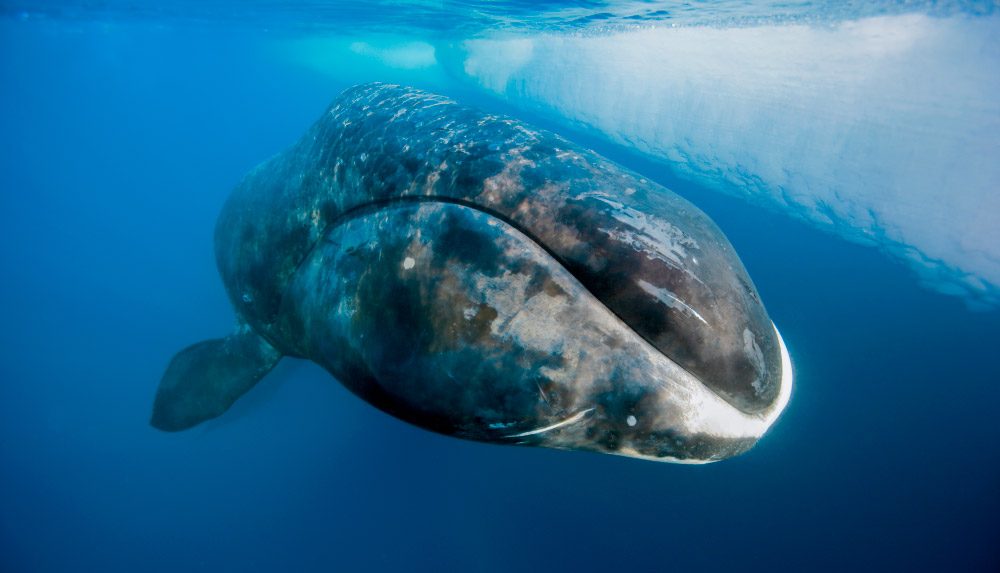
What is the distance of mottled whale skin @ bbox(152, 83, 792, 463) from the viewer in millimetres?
2115

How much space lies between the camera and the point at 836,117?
22938 millimetres

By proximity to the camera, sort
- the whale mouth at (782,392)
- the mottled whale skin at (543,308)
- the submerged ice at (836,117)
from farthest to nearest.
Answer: the submerged ice at (836,117)
the whale mouth at (782,392)
the mottled whale skin at (543,308)

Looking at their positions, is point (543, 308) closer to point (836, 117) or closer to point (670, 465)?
point (670, 465)

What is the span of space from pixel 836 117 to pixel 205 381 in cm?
2947

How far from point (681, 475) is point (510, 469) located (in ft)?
14.3

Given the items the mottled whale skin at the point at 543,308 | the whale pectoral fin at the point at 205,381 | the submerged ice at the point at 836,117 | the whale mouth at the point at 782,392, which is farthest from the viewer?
the submerged ice at the point at 836,117

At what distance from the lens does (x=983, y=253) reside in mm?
18812

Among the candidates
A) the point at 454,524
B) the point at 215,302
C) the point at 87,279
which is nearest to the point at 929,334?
the point at 454,524

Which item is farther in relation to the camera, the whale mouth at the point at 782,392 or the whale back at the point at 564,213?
the whale mouth at the point at 782,392

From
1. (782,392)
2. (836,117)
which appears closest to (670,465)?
(782,392)

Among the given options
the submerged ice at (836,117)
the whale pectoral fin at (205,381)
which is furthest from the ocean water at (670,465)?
the whale pectoral fin at (205,381)

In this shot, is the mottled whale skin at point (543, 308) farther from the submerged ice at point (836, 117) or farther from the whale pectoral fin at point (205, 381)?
the submerged ice at point (836, 117)

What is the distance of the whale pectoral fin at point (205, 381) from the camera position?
20.6ft

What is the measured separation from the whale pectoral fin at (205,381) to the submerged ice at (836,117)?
Answer: 22.8 m
